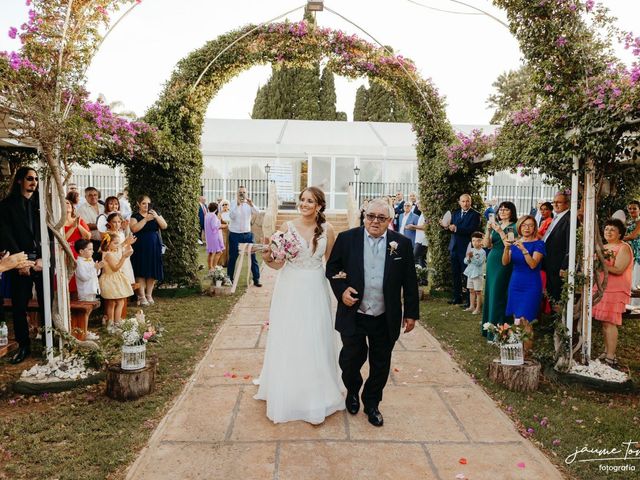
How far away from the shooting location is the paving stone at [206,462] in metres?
3.40

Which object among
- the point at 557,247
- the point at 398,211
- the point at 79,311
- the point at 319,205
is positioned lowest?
the point at 79,311

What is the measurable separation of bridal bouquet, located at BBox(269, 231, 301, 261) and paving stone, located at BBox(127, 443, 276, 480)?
1476 mm

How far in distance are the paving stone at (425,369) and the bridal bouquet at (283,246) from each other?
2.03 m

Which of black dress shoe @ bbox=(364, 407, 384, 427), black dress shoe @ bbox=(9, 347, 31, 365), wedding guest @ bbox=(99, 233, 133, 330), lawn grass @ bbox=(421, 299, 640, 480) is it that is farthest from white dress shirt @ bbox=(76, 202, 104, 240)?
black dress shoe @ bbox=(364, 407, 384, 427)

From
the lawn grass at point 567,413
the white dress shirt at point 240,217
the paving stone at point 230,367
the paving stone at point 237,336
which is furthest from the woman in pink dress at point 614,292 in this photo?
the white dress shirt at point 240,217

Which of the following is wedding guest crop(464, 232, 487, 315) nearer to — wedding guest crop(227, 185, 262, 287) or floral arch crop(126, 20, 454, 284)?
floral arch crop(126, 20, 454, 284)

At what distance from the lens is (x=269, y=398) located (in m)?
4.27

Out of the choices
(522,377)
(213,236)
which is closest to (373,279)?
(522,377)

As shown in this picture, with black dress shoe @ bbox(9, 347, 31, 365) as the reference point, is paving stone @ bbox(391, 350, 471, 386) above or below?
below

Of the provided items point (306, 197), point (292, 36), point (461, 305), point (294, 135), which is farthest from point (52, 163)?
point (294, 135)

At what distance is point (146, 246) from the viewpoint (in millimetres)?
8617

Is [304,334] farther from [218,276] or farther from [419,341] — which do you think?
[218,276]

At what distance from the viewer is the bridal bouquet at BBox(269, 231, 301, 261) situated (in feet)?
13.9

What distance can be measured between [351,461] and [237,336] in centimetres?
372
